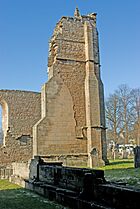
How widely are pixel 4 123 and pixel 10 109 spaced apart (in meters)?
1.51

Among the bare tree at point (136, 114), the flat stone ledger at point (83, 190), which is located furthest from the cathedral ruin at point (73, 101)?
the bare tree at point (136, 114)

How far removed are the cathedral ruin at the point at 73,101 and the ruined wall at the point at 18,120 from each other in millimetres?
6084

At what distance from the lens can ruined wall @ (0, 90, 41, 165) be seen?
76.6 feet

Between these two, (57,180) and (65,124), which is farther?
(65,124)

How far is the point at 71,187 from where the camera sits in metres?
6.65

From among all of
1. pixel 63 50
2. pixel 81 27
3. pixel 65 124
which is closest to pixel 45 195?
pixel 65 124

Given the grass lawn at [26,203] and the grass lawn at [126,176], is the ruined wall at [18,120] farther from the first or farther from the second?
the grass lawn at [26,203]

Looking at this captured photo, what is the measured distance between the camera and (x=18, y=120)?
25031mm

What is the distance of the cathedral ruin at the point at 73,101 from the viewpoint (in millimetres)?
17688

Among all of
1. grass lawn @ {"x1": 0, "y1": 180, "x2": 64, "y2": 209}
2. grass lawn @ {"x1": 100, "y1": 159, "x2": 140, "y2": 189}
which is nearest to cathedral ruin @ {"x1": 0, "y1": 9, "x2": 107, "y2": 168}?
grass lawn @ {"x1": 100, "y1": 159, "x2": 140, "y2": 189}

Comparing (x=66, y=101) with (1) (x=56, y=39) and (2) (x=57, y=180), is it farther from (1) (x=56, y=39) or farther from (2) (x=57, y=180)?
(2) (x=57, y=180)

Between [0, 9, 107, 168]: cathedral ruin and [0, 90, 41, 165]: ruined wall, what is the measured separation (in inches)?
240

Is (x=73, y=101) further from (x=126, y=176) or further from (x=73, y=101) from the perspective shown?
(x=126, y=176)

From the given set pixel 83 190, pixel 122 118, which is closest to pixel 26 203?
pixel 83 190
